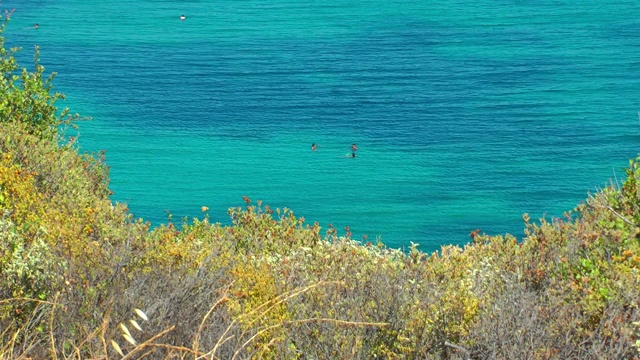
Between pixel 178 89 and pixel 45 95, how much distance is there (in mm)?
33346

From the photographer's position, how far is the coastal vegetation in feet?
29.9

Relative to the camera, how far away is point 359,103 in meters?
53.1

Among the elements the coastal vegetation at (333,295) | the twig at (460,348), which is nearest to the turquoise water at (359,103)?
the coastal vegetation at (333,295)

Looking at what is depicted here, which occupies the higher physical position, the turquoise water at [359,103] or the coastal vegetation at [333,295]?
the turquoise water at [359,103]

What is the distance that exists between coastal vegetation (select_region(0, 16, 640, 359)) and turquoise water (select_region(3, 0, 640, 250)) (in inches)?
919

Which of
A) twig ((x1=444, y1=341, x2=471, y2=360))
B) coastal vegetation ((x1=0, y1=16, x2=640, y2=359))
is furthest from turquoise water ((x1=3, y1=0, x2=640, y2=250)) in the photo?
twig ((x1=444, y1=341, x2=471, y2=360))

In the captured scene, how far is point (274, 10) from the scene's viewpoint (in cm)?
7512

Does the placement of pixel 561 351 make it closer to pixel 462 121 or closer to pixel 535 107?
pixel 462 121

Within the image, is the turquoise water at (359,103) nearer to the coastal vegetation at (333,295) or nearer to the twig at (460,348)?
the coastal vegetation at (333,295)

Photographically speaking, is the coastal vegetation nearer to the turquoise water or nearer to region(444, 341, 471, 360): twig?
region(444, 341, 471, 360): twig

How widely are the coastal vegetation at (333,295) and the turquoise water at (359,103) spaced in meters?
23.4

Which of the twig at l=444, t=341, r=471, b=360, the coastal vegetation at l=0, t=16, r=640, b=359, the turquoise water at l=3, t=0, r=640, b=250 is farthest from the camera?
the turquoise water at l=3, t=0, r=640, b=250

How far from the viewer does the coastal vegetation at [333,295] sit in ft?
29.9

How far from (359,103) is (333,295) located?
43.0m
